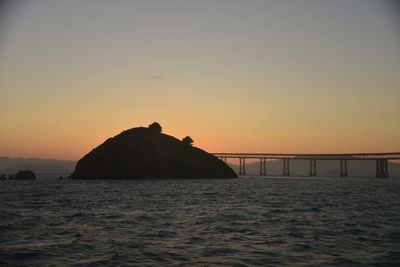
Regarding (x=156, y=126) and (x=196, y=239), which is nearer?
(x=196, y=239)

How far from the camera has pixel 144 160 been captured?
459ft

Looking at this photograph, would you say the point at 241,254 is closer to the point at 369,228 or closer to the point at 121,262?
the point at 121,262

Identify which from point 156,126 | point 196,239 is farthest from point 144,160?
point 196,239

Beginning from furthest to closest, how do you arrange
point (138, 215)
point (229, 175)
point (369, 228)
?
point (229, 175) < point (138, 215) < point (369, 228)

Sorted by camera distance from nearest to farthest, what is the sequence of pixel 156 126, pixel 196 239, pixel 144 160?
pixel 196 239 → pixel 144 160 → pixel 156 126

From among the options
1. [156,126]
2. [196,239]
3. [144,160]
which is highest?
[156,126]

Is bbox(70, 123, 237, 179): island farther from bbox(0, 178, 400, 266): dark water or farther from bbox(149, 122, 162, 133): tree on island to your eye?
bbox(0, 178, 400, 266): dark water

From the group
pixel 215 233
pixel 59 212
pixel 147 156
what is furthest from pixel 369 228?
pixel 147 156

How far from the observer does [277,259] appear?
18.4m

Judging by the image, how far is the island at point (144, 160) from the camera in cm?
13688

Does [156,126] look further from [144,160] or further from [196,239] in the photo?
[196,239]

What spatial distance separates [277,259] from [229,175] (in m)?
147

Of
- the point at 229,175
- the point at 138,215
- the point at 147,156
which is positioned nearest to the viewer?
the point at 138,215

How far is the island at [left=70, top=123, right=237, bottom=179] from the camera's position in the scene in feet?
449
